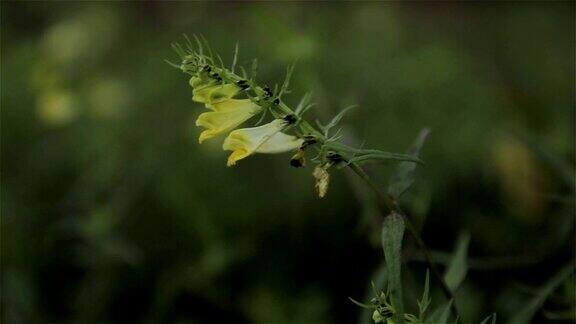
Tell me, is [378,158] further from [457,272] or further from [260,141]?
[457,272]

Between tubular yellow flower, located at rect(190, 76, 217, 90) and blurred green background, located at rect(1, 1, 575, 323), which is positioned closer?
tubular yellow flower, located at rect(190, 76, 217, 90)

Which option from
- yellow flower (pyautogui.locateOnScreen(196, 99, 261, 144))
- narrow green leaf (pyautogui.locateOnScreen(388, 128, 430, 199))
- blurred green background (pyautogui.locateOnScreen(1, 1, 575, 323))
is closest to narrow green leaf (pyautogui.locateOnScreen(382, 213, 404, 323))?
narrow green leaf (pyautogui.locateOnScreen(388, 128, 430, 199))

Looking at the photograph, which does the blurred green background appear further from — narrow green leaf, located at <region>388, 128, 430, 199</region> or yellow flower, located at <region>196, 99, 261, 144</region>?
yellow flower, located at <region>196, 99, 261, 144</region>

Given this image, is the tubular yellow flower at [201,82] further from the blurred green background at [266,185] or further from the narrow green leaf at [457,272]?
the blurred green background at [266,185]

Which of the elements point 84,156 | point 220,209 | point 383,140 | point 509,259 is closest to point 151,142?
point 84,156

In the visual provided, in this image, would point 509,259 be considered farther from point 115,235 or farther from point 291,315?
point 115,235

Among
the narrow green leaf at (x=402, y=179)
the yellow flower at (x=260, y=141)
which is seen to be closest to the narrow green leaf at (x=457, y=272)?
the narrow green leaf at (x=402, y=179)

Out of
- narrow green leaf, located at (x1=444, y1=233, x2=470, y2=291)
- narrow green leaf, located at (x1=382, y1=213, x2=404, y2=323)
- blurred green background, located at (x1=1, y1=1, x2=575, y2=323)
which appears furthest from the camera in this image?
blurred green background, located at (x1=1, y1=1, x2=575, y2=323)
